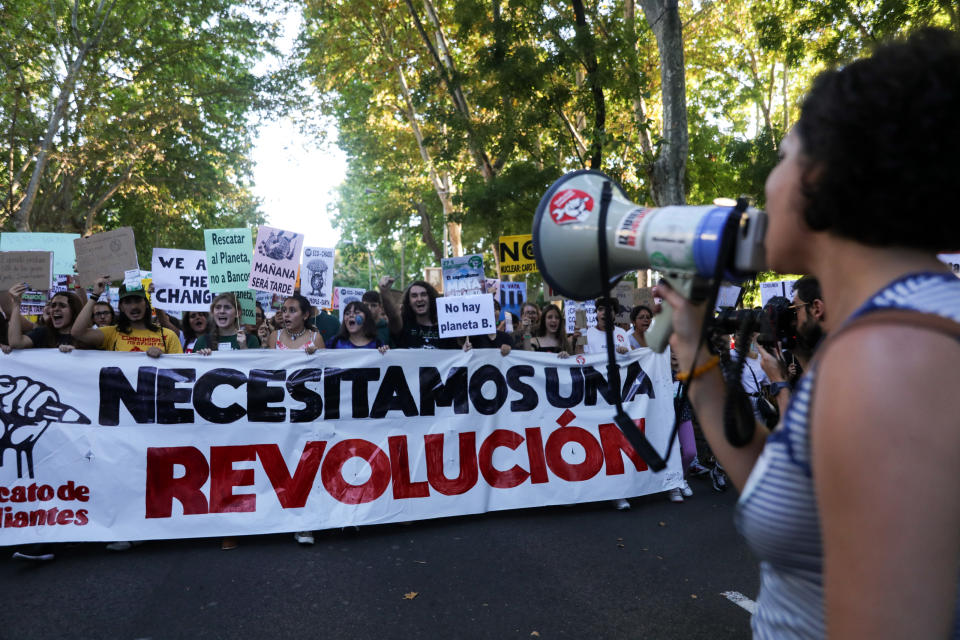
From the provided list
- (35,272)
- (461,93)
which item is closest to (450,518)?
(35,272)

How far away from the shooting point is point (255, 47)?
53.6 ft

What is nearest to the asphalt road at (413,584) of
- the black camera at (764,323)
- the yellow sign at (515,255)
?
the black camera at (764,323)

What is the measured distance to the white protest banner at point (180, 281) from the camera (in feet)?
25.2

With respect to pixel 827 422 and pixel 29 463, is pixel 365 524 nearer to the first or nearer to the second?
pixel 29 463

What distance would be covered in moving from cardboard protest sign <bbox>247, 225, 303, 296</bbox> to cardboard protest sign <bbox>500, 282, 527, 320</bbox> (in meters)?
5.05

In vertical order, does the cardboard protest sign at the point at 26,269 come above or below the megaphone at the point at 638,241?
above

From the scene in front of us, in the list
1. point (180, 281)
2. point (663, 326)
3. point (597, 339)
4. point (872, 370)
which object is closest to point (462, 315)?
point (597, 339)

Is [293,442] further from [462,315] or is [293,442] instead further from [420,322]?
[462,315]

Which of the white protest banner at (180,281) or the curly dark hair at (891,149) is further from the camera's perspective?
the white protest banner at (180,281)

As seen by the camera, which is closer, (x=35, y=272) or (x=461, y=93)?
(x=35, y=272)

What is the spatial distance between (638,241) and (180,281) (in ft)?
24.6

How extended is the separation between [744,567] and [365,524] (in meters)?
2.61

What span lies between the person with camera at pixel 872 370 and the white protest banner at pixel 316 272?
843cm

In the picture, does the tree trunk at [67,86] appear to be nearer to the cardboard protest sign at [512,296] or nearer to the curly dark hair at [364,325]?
the cardboard protest sign at [512,296]
